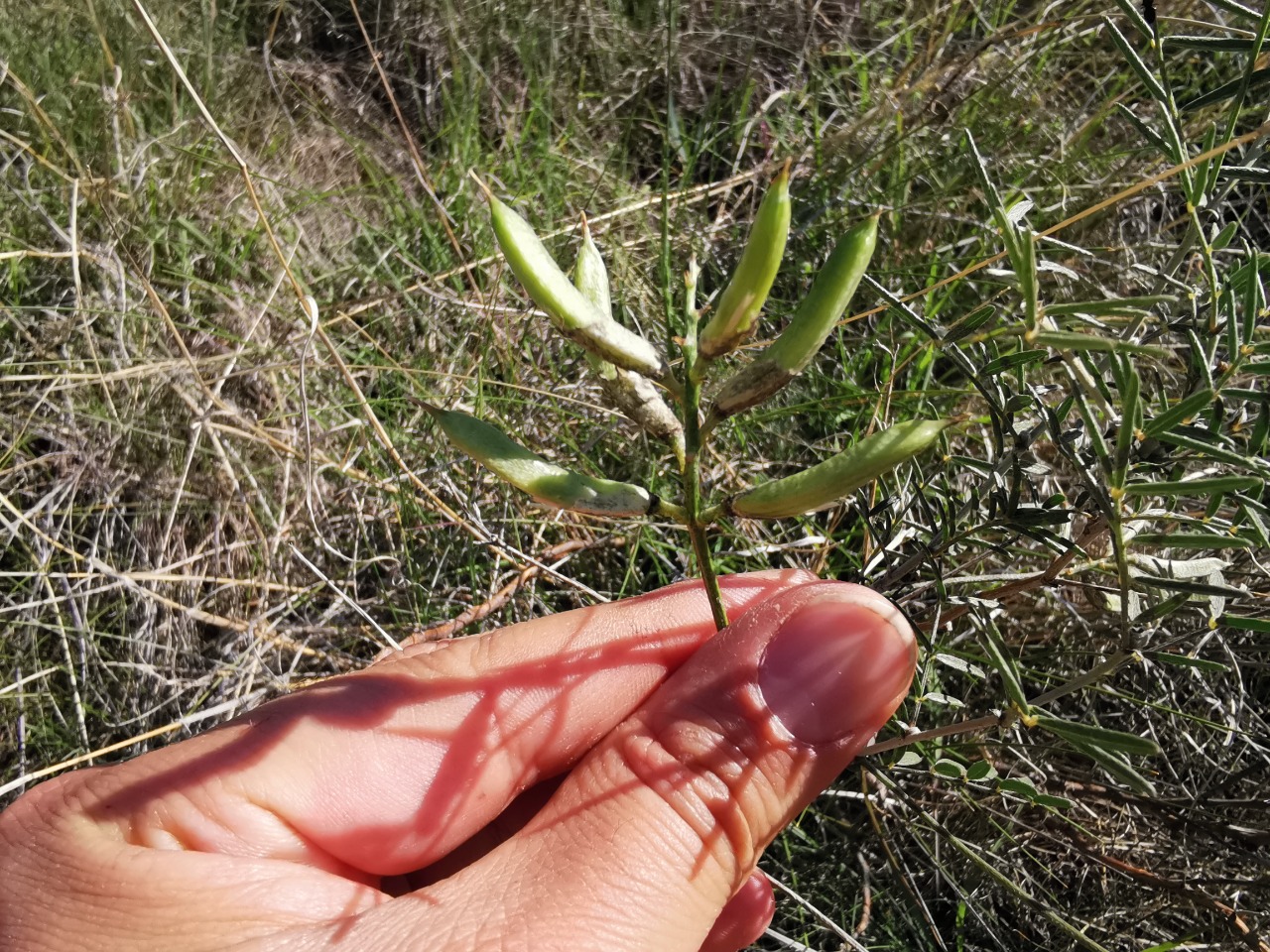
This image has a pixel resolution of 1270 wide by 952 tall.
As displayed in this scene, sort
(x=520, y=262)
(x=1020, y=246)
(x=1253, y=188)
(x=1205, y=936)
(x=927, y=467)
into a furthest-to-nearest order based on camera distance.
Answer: (x=1253, y=188) < (x=927, y=467) < (x=1205, y=936) < (x=520, y=262) < (x=1020, y=246)

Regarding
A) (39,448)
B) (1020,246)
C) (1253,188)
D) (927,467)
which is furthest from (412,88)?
(1020,246)

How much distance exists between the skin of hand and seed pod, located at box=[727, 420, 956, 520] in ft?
1.81

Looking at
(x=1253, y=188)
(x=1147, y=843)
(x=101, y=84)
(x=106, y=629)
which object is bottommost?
(x=1147, y=843)

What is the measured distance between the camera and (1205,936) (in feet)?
7.31

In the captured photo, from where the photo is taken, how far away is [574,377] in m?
3.21

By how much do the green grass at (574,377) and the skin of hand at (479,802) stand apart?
0.26 metres

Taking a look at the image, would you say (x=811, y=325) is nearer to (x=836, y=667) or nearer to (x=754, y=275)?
(x=754, y=275)

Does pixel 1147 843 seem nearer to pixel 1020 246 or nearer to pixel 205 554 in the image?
pixel 1020 246

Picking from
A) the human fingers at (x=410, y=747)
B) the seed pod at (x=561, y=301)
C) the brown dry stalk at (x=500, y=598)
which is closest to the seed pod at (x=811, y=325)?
the seed pod at (x=561, y=301)

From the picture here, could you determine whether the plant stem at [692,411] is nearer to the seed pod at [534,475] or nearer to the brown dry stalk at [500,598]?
the seed pod at [534,475]

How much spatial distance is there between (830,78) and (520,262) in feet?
9.28

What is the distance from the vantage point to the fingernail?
1794mm

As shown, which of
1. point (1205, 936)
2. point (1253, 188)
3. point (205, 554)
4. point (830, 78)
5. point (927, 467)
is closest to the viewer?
point (1205, 936)

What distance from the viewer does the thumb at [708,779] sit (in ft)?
5.69
